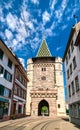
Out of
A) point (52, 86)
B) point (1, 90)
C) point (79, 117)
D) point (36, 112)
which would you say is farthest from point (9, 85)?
point (52, 86)

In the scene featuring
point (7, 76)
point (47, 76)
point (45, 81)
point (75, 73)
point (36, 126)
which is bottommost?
point (36, 126)

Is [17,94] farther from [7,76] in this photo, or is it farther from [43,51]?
[43,51]

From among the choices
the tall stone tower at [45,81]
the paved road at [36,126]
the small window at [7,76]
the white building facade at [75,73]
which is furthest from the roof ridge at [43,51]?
the paved road at [36,126]

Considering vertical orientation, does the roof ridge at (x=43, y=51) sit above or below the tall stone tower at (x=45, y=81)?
above

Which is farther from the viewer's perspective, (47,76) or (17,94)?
(47,76)

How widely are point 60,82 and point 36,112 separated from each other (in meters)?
14.3

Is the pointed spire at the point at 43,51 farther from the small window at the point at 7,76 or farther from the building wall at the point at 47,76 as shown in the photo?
the small window at the point at 7,76

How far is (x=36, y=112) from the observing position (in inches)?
1540

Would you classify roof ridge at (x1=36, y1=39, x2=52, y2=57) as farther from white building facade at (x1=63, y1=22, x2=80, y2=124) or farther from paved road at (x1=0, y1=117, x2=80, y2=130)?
paved road at (x1=0, y1=117, x2=80, y2=130)

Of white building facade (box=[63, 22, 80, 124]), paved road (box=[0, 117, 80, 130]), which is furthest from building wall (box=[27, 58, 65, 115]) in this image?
paved road (box=[0, 117, 80, 130])

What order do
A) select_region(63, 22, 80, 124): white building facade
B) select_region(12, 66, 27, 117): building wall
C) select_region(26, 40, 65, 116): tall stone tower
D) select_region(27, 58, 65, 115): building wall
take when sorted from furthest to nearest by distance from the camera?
select_region(27, 58, 65, 115): building wall
select_region(26, 40, 65, 116): tall stone tower
select_region(12, 66, 27, 117): building wall
select_region(63, 22, 80, 124): white building facade

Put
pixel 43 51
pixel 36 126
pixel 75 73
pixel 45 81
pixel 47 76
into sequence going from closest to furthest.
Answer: pixel 36 126, pixel 75 73, pixel 45 81, pixel 47 76, pixel 43 51

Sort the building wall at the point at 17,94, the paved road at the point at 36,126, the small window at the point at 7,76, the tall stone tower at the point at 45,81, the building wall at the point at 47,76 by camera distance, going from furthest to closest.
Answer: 1. the building wall at the point at 47,76
2. the tall stone tower at the point at 45,81
3. the building wall at the point at 17,94
4. the small window at the point at 7,76
5. the paved road at the point at 36,126

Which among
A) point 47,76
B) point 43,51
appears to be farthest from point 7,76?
point 43,51
